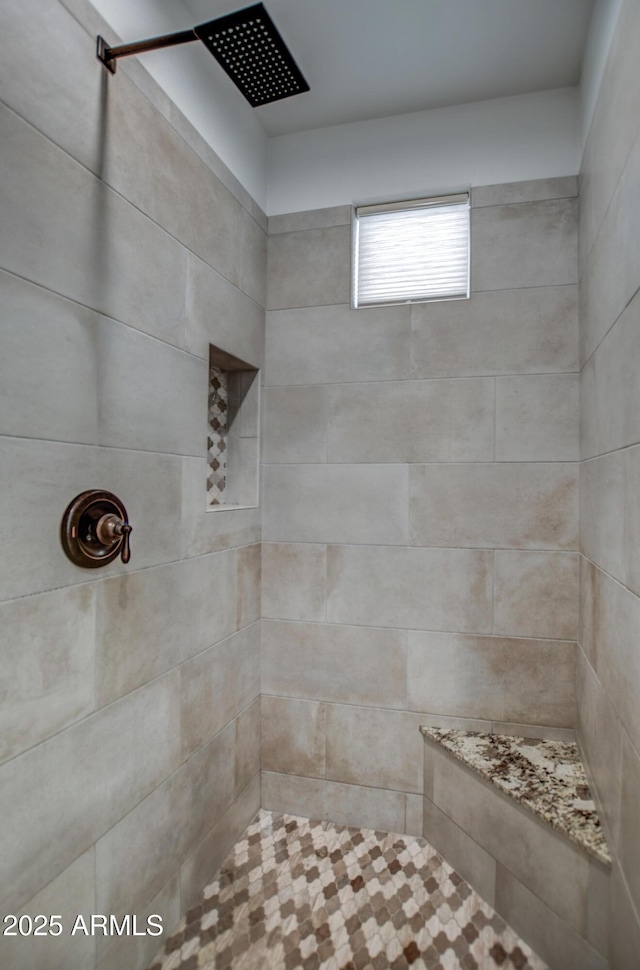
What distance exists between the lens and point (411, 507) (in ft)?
6.66

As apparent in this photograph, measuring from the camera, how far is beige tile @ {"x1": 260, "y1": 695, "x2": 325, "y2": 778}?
2.11 meters

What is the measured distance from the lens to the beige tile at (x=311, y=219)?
213 cm

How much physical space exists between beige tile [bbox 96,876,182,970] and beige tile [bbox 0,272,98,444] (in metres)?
1.16

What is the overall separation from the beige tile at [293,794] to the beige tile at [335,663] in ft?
1.06

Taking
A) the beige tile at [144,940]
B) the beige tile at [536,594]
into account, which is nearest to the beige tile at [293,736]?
the beige tile at [144,940]

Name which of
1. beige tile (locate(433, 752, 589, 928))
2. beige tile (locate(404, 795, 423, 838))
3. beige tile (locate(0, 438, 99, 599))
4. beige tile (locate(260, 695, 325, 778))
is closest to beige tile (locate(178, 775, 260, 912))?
beige tile (locate(260, 695, 325, 778))

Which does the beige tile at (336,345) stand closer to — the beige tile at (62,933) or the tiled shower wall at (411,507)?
the tiled shower wall at (411,507)

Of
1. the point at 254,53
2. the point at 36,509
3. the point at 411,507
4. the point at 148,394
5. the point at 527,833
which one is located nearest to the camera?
the point at 36,509

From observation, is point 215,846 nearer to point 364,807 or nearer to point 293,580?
point 364,807

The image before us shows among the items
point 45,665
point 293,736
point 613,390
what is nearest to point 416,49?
point 613,390

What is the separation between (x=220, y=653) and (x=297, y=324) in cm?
127

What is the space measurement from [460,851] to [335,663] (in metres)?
0.72

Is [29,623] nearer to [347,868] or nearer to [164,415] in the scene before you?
[164,415]

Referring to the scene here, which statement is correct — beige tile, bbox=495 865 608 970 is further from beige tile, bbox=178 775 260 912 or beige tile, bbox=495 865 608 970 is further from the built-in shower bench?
beige tile, bbox=178 775 260 912
